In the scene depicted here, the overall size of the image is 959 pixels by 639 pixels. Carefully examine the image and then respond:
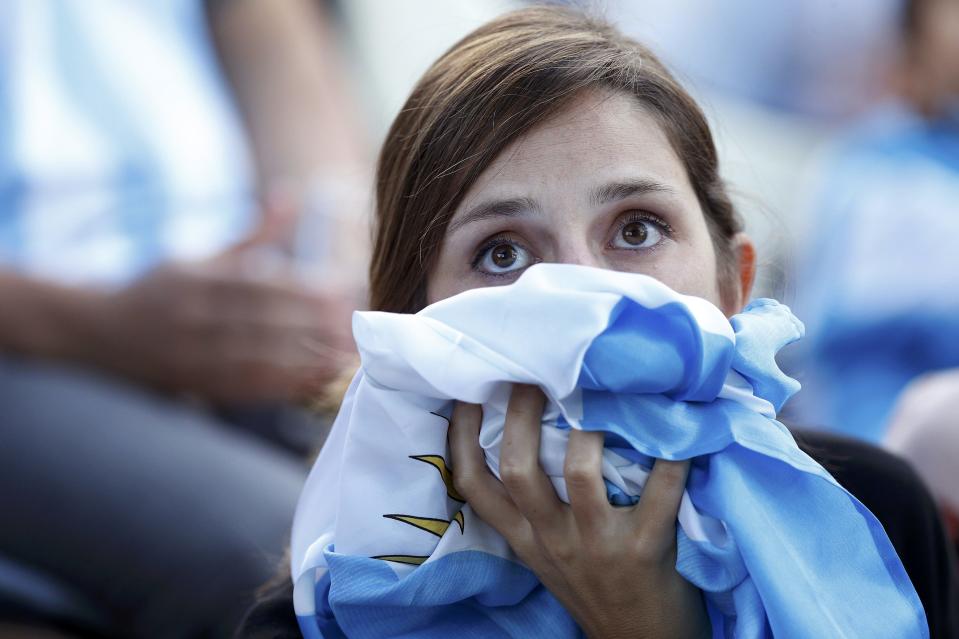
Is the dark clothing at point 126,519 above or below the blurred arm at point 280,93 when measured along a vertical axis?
below

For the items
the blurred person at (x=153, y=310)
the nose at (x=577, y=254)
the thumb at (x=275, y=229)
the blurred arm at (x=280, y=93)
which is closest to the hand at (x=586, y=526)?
the nose at (x=577, y=254)

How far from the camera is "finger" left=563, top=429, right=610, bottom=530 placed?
795mm

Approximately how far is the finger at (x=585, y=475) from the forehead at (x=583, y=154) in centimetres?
23

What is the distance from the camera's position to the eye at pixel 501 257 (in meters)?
0.95

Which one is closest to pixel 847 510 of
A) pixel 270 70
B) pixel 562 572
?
pixel 562 572

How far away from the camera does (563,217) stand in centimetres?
92

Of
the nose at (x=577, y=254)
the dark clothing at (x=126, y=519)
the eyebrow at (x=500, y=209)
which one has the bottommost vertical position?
the dark clothing at (x=126, y=519)

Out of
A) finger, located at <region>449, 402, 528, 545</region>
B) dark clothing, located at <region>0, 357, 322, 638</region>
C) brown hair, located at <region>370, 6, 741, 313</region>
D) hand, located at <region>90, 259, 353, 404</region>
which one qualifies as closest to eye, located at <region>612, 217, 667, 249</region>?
brown hair, located at <region>370, 6, 741, 313</region>

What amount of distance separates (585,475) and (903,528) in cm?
41

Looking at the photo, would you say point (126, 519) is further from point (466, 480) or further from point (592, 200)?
point (592, 200)

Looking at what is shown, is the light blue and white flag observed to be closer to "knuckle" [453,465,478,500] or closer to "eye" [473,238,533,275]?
"knuckle" [453,465,478,500]

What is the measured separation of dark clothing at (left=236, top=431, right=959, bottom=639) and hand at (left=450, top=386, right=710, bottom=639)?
0.81 feet

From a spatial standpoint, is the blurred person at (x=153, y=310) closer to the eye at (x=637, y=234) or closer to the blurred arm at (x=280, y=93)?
the blurred arm at (x=280, y=93)

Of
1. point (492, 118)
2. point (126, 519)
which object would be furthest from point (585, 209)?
point (126, 519)
